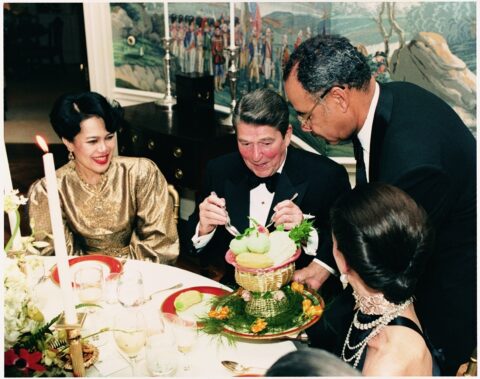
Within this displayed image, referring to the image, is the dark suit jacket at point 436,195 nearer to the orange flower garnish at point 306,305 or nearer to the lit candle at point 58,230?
the orange flower garnish at point 306,305

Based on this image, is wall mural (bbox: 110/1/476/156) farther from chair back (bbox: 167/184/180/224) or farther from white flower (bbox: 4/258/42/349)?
white flower (bbox: 4/258/42/349)

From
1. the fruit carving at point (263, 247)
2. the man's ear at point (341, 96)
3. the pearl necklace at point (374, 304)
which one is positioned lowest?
the pearl necklace at point (374, 304)

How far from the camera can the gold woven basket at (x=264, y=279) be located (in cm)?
178

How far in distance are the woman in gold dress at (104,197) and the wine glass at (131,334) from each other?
3.83 ft

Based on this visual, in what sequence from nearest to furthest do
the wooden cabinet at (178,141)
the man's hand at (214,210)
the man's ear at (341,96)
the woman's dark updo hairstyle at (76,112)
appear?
1. the man's ear at (341,96)
2. the man's hand at (214,210)
3. the woman's dark updo hairstyle at (76,112)
4. the wooden cabinet at (178,141)

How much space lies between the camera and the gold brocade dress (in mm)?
2926

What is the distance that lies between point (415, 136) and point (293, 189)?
866 mm

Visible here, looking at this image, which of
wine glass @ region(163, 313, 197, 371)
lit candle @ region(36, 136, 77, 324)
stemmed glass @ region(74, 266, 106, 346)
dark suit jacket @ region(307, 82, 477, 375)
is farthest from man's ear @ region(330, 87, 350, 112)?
lit candle @ region(36, 136, 77, 324)

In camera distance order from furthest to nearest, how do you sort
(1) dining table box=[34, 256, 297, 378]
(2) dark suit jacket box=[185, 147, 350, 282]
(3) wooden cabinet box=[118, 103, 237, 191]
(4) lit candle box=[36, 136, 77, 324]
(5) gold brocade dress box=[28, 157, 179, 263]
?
(3) wooden cabinet box=[118, 103, 237, 191], (5) gold brocade dress box=[28, 157, 179, 263], (2) dark suit jacket box=[185, 147, 350, 282], (1) dining table box=[34, 256, 297, 378], (4) lit candle box=[36, 136, 77, 324]

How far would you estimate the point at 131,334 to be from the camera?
1.66m

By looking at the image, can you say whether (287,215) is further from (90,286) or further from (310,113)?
(90,286)

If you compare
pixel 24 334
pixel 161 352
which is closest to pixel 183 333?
pixel 161 352

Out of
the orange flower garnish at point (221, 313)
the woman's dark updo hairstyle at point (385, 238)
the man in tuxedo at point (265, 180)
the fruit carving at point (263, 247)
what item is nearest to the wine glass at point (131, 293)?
the orange flower garnish at point (221, 313)

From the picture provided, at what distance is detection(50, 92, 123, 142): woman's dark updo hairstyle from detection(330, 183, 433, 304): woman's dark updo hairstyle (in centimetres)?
160
